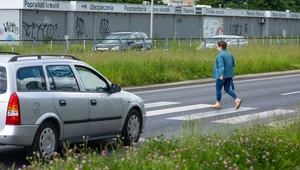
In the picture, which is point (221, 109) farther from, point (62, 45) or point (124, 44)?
point (124, 44)

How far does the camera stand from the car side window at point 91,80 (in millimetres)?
12070

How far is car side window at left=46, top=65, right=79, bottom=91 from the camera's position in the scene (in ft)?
37.1

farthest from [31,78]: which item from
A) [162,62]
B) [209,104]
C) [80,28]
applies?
[80,28]

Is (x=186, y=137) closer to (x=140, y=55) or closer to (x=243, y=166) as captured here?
(x=243, y=166)

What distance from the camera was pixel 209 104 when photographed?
20141 mm

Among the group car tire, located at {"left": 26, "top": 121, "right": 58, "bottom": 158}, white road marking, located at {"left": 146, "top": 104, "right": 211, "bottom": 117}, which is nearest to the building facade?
white road marking, located at {"left": 146, "top": 104, "right": 211, "bottom": 117}

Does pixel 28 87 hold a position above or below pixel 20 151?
above

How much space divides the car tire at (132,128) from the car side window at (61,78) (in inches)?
53.8

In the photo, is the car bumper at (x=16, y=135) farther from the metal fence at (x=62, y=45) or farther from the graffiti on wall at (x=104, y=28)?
the graffiti on wall at (x=104, y=28)

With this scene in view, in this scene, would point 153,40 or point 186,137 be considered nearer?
point 186,137

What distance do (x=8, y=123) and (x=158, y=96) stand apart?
40.9 ft

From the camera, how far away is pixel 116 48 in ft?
101

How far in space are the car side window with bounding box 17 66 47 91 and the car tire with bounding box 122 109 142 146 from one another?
203 cm

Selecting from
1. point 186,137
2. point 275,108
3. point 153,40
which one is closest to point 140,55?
point 153,40
